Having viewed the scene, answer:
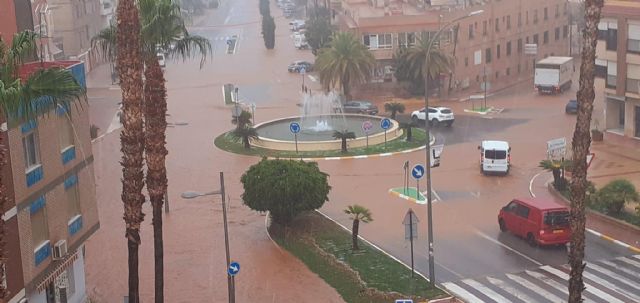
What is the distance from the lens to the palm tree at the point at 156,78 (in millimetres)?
22000

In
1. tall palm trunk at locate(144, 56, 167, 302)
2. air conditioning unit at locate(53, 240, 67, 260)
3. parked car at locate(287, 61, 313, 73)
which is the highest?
tall palm trunk at locate(144, 56, 167, 302)

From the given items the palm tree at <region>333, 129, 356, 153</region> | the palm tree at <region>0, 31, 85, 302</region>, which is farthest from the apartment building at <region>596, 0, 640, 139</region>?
the palm tree at <region>0, 31, 85, 302</region>

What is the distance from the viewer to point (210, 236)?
1351 inches

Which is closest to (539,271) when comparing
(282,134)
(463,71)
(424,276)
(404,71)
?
(424,276)

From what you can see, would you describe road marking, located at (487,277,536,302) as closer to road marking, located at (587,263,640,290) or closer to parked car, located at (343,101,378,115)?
road marking, located at (587,263,640,290)

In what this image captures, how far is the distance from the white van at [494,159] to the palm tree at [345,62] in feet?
77.7

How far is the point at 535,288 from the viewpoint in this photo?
1085 inches

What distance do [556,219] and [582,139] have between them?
12.6 m

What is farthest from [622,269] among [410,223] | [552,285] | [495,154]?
[495,154]

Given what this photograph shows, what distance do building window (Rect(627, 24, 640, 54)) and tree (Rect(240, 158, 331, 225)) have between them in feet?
75.9

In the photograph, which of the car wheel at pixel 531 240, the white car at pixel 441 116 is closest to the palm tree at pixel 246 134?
the white car at pixel 441 116

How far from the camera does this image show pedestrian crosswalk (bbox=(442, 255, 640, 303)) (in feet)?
87.9

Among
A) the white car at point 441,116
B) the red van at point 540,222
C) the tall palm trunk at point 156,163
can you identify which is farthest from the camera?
the white car at point 441,116

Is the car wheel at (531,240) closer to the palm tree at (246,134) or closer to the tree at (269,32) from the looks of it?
the palm tree at (246,134)
